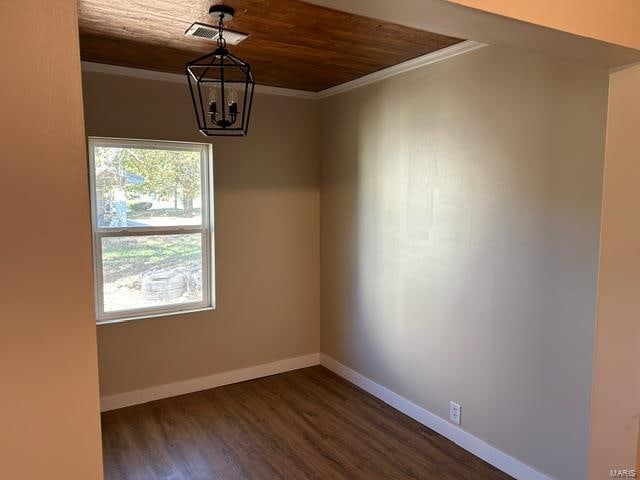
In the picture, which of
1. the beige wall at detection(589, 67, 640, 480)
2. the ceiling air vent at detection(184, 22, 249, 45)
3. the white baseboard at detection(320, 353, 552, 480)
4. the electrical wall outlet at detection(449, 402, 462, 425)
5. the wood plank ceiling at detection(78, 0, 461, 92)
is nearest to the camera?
the beige wall at detection(589, 67, 640, 480)

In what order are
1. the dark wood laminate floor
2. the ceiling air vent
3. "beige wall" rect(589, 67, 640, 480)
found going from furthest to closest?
the dark wood laminate floor
the ceiling air vent
"beige wall" rect(589, 67, 640, 480)

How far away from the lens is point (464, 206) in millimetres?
2842

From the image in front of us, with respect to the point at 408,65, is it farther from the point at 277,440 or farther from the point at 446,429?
the point at 277,440

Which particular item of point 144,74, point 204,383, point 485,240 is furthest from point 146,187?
point 485,240

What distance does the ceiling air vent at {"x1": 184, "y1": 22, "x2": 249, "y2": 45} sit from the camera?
241 cm

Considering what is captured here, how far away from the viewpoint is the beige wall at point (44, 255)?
2.60 feet

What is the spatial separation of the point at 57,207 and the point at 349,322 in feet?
11.0

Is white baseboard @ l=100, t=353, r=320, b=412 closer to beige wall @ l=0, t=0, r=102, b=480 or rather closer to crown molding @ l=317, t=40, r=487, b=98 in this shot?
crown molding @ l=317, t=40, r=487, b=98

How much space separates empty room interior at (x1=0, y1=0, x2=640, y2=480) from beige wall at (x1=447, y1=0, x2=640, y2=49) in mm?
12

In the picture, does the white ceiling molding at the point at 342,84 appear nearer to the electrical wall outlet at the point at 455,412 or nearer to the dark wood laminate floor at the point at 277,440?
the electrical wall outlet at the point at 455,412

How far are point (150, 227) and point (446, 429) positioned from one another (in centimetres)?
265

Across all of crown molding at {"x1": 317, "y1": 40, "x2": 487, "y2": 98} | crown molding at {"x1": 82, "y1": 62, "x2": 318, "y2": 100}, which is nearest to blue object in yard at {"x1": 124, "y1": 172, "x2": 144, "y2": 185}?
crown molding at {"x1": 82, "y1": 62, "x2": 318, "y2": 100}

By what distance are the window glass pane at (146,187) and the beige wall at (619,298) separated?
2.96 meters

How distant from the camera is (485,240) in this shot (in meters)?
2.72
